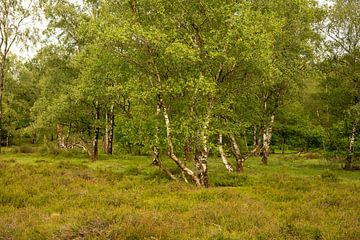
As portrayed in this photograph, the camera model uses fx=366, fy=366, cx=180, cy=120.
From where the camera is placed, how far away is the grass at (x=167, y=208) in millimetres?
11031

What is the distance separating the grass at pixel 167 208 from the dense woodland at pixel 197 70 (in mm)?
3171

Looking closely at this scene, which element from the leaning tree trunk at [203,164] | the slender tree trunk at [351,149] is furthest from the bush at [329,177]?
the leaning tree trunk at [203,164]

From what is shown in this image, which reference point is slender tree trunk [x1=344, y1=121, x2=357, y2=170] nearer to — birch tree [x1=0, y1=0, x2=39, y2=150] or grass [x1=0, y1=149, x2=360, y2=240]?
grass [x1=0, y1=149, x2=360, y2=240]

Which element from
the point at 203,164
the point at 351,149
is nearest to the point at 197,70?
the point at 203,164

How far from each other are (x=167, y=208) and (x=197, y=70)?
8547 mm

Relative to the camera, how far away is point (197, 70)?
2042cm

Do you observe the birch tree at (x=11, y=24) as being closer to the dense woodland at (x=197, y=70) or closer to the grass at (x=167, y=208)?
the dense woodland at (x=197, y=70)

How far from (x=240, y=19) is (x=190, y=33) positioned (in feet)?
11.1

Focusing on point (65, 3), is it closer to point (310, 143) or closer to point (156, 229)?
point (156, 229)

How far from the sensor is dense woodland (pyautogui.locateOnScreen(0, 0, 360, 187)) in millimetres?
19844

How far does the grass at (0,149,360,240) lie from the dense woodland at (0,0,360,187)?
3171mm

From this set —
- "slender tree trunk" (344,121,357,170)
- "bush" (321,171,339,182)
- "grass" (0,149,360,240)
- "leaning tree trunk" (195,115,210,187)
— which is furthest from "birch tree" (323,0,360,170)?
"leaning tree trunk" (195,115,210,187)

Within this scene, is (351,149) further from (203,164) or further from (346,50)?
(203,164)

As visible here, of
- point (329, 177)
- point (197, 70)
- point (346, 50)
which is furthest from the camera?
point (346, 50)
